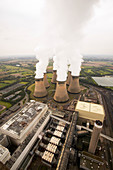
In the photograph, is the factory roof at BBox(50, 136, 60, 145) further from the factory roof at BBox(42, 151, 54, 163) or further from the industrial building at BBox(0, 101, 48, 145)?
the industrial building at BBox(0, 101, 48, 145)

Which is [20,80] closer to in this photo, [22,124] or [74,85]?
[74,85]

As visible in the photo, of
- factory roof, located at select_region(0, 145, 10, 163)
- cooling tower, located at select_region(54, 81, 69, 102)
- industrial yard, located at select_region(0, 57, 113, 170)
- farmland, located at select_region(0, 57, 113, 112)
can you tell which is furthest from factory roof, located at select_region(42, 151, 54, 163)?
farmland, located at select_region(0, 57, 113, 112)

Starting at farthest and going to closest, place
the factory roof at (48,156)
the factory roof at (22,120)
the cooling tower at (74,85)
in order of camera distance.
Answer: the cooling tower at (74,85) < the factory roof at (22,120) < the factory roof at (48,156)

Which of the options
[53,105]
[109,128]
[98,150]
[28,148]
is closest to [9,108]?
[53,105]

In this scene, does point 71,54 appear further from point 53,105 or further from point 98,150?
point 98,150

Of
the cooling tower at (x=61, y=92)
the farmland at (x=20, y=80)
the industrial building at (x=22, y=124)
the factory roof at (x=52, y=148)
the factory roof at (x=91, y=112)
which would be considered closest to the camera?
the industrial building at (x=22, y=124)

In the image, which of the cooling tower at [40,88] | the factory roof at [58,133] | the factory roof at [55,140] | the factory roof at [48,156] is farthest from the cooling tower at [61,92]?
the factory roof at [48,156]

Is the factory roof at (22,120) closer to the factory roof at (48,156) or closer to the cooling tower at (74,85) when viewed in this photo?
the factory roof at (48,156)

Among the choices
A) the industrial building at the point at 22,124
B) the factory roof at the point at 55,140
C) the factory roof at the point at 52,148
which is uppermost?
the industrial building at the point at 22,124

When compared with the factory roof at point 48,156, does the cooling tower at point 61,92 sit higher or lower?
higher
